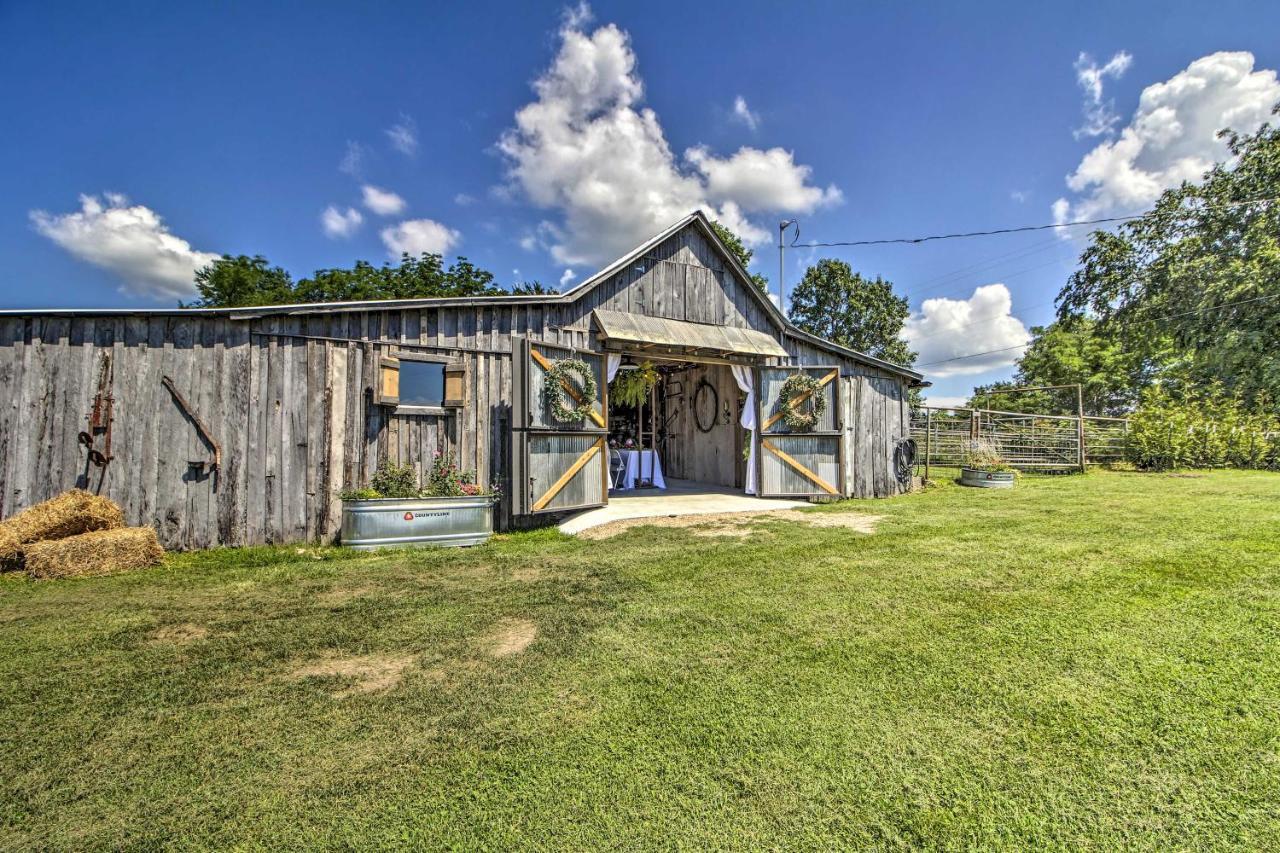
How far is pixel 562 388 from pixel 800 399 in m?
4.20

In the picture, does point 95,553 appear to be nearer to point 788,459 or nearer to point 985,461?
point 788,459

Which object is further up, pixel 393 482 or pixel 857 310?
Answer: pixel 857 310

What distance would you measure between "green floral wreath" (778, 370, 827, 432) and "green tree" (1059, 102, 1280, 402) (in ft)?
49.9

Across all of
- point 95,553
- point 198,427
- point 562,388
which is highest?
point 562,388

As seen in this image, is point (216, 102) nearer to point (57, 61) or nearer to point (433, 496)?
point (57, 61)

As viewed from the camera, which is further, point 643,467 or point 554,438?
point 643,467

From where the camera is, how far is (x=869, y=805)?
1490 mm

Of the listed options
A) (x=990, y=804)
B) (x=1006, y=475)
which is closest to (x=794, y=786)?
(x=990, y=804)

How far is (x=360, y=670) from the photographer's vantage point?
8.23 ft

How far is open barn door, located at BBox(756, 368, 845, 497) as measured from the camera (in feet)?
27.4

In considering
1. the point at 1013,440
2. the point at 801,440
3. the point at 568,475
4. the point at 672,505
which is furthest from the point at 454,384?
the point at 1013,440

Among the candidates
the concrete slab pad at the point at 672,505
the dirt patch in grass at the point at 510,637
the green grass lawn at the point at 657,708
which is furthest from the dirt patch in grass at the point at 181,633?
the concrete slab pad at the point at 672,505

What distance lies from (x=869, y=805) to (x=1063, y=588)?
3062 millimetres

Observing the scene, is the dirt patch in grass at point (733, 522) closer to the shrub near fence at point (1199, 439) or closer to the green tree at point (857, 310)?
the shrub near fence at point (1199, 439)
